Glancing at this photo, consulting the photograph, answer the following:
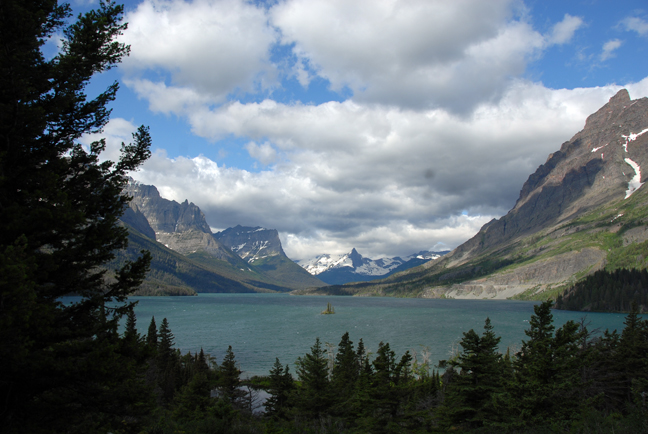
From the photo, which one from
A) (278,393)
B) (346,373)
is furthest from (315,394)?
(346,373)

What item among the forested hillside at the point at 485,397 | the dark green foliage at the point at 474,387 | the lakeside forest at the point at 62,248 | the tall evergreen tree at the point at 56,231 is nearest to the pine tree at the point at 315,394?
the forested hillside at the point at 485,397

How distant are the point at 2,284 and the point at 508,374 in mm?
34280

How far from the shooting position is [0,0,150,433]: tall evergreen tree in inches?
360

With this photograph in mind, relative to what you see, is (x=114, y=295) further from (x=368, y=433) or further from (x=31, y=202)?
(x=368, y=433)

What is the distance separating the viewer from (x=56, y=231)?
437 inches

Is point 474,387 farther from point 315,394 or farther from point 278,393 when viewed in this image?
point 278,393

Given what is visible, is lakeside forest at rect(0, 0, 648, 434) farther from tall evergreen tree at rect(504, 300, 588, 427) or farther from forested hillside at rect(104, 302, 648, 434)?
tall evergreen tree at rect(504, 300, 588, 427)

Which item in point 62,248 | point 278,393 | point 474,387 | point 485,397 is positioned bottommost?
point 278,393

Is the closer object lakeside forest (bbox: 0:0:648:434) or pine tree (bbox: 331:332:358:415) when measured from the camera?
lakeside forest (bbox: 0:0:648:434)

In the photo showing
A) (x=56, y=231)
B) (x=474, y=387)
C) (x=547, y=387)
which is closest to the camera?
(x=56, y=231)

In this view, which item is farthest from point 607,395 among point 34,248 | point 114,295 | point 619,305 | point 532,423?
point 619,305

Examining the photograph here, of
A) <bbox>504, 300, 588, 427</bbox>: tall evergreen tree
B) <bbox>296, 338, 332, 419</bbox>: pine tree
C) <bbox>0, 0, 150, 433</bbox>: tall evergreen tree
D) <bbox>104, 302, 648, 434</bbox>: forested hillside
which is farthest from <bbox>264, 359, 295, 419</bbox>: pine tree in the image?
<bbox>0, 0, 150, 433</bbox>: tall evergreen tree

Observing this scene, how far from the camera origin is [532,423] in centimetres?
2120

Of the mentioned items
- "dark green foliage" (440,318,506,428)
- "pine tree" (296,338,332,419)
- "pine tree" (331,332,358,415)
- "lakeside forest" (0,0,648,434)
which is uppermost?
"lakeside forest" (0,0,648,434)
